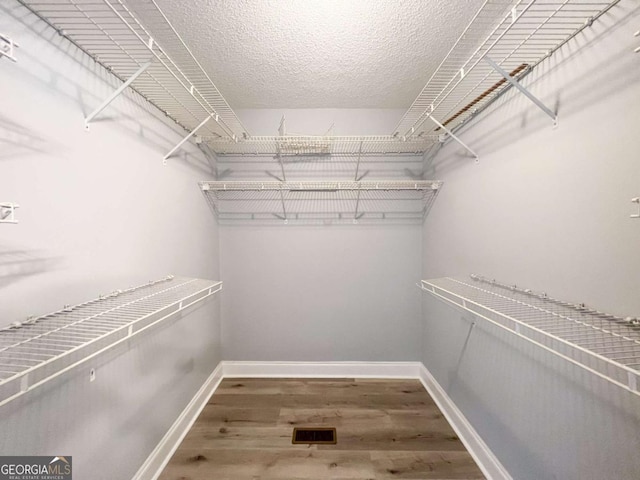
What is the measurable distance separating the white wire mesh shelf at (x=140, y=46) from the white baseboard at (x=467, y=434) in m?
2.31

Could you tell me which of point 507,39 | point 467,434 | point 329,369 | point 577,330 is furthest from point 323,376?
point 507,39

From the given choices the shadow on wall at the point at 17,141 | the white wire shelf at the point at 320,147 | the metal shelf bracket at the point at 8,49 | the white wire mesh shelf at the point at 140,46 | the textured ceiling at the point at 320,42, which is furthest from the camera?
the white wire shelf at the point at 320,147

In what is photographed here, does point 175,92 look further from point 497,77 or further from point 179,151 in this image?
point 497,77

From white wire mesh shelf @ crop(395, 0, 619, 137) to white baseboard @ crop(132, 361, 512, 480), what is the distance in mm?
1886

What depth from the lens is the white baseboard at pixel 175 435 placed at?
4.58 ft

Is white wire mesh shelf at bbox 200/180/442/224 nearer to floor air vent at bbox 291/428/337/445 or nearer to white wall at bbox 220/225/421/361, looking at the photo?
white wall at bbox 220/225/421/361

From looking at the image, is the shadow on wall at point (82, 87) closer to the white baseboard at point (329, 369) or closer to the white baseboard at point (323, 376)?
the white baseboard at point (323, 376)

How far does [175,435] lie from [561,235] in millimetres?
2265

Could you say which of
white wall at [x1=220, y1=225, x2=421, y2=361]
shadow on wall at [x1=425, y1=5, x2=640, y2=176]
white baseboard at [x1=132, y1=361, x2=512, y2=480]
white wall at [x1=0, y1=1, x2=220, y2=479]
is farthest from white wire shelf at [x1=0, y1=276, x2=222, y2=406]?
shadow on wall at [x1=425, y1=5, x2=640, y2=176]

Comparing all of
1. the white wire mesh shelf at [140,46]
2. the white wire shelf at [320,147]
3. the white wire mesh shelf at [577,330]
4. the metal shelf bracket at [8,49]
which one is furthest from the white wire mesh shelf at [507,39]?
the metal shelf bracket at [8,49]

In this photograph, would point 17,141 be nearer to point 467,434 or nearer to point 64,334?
point 64,334

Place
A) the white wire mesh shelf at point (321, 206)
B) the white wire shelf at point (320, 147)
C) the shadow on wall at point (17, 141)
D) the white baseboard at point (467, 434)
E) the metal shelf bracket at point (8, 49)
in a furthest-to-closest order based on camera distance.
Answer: the white wire mesh shelf at point (321, 206) < the white wire shelf at point (320, 147) < the white baseboard at point (467, 434) < the shadow on wall at point (17, 141) < the metal shelf bracket at point (8, 49)

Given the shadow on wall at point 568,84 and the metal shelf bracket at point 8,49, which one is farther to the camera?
the shadow on wall at point 568,84

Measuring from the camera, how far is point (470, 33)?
133cm
